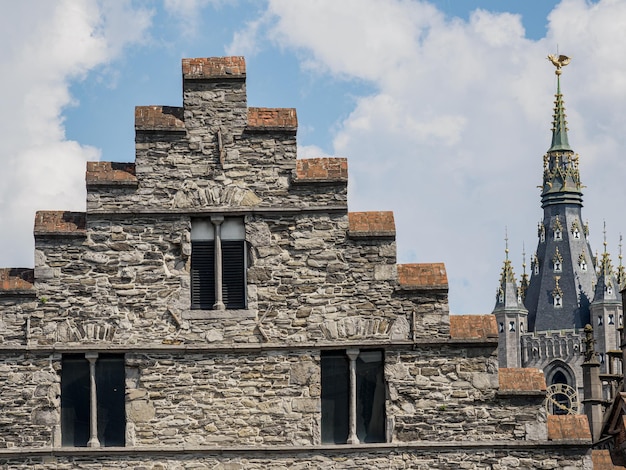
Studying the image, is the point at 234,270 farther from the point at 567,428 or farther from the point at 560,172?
the point at 560,172

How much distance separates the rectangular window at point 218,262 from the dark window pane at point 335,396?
5.37 feet

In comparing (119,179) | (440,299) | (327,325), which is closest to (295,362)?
(327,325)

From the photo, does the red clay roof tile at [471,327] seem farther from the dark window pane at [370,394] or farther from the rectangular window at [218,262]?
the rectangular window at [218,262]

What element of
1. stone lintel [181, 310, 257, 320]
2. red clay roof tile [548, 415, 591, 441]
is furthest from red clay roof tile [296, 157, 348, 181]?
red clay roof tile [548, 415, 591, 441]

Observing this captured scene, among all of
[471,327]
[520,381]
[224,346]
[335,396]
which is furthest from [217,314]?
[520,381]

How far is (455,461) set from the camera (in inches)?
926

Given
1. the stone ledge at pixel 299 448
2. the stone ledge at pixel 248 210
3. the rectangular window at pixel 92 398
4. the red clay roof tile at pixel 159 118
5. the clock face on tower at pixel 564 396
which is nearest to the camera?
the stone ledge at pixel 299 448

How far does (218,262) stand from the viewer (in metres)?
24.1

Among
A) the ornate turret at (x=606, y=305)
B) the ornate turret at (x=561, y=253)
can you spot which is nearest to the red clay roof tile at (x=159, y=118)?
the ornate turret at (x=606, y=305)

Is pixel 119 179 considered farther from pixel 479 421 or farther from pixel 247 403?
pixel 479 421

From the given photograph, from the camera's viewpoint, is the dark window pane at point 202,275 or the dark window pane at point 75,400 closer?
the dark window pane at point 75,400

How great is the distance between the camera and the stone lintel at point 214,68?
2447cm

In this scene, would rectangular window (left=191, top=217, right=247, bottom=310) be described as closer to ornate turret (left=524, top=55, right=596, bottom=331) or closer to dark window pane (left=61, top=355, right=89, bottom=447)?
dark window pane (left=61, top=355, right=89, bottom=447)

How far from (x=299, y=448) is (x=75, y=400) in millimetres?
3535
